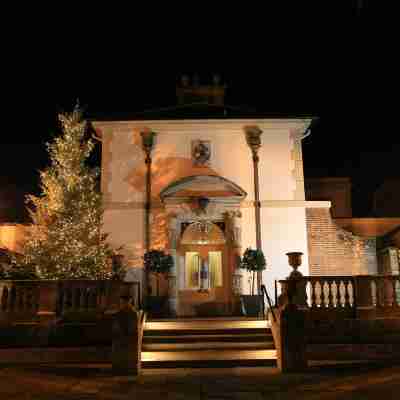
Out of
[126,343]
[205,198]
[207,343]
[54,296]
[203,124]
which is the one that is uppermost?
[203,124]

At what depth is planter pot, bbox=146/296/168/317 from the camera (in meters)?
15.1

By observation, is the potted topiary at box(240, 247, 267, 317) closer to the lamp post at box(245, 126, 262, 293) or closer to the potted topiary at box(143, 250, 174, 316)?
the lamp post at box(245, 126, 262, 293)

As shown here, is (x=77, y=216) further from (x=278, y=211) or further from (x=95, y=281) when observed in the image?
(x=278, y=211)

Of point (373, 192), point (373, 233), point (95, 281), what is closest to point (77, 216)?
point (95, 281)

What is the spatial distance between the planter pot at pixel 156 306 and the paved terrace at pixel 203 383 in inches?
178

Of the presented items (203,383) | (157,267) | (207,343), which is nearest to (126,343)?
(203,383)

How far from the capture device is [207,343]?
1186 cm

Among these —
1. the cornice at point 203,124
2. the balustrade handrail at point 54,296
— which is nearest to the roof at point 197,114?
the cornice at point 203,124

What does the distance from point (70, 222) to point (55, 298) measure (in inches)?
145

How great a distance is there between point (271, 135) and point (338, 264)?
523cm

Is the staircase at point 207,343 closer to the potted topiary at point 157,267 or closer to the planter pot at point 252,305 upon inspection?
the planter pot at point 252,305

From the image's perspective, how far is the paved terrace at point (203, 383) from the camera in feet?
26.6

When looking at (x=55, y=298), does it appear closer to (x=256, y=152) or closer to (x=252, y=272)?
(x=252, y=272)

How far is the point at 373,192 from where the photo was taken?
2927cm
